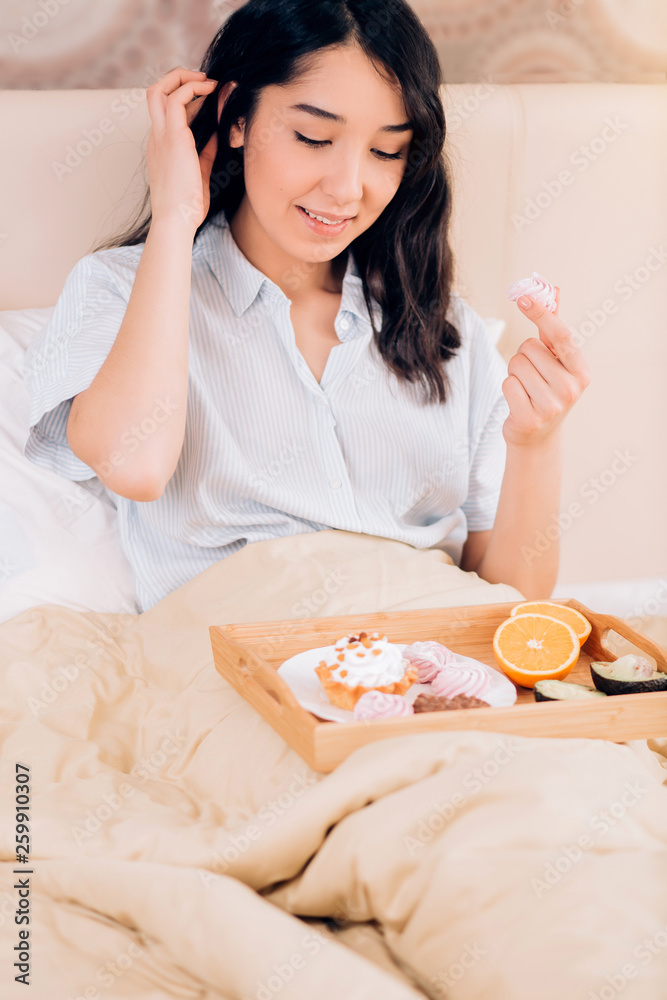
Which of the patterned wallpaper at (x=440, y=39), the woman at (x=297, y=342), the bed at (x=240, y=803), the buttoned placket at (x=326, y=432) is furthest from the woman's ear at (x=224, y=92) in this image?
the patterned wallpaper at (x=440, y=39)

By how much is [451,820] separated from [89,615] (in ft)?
2.21

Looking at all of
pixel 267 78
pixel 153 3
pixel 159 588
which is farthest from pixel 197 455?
pixel 153 3

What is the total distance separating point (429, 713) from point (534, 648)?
0.73 ft

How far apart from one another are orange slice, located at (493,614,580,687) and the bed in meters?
0.13

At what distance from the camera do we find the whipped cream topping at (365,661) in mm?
896

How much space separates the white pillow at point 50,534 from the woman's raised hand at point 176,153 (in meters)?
0.40

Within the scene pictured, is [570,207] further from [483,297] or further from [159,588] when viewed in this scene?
[159,588]

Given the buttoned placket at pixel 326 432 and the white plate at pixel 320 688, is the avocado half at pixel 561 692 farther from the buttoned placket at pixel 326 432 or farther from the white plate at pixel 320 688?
the buttoned placket at pixel 326 432

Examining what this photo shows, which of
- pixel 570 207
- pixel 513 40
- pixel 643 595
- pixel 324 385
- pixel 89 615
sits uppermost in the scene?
pixel 513 40

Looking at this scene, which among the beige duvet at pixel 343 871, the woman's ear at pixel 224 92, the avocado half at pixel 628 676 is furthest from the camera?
the woman's ear at pixel 224 92

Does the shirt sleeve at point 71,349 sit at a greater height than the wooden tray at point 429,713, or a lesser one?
greater

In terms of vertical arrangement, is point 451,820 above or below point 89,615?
above

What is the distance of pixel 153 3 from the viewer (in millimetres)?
1647

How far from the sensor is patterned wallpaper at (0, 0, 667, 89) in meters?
1.62
